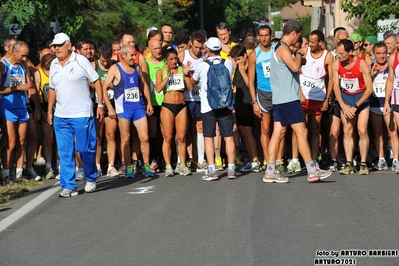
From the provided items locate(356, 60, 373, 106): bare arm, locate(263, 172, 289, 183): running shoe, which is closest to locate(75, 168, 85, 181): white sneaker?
locate(263, 172, 289, 183): running shoe

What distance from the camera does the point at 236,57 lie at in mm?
14289

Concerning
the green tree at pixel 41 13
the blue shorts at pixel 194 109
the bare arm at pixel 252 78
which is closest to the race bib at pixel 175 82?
the blue shorts at pixel 194 109

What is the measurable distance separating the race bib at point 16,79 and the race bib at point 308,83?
169 inches

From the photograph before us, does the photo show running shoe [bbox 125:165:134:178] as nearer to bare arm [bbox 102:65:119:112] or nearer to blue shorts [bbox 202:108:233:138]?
bare arm [bbox 102:65:119:112]

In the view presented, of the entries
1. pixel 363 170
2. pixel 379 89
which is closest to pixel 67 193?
pixel 363 170

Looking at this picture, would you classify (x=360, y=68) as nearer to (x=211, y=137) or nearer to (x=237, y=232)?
(x=211, y=137)

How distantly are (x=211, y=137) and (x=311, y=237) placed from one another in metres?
4.90

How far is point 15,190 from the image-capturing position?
1248 cm

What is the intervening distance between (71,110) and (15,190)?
5.12 ft

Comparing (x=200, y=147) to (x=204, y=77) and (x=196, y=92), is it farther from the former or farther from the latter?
(x=204, y=77)

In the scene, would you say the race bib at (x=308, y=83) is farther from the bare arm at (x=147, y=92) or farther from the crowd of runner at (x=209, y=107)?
the bare arm at (x=147, y=92)

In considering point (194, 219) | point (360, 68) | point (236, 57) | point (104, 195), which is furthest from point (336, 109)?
point (194, 219)

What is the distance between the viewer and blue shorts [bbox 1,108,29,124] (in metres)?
13.4

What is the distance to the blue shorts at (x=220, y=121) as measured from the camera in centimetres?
1309
